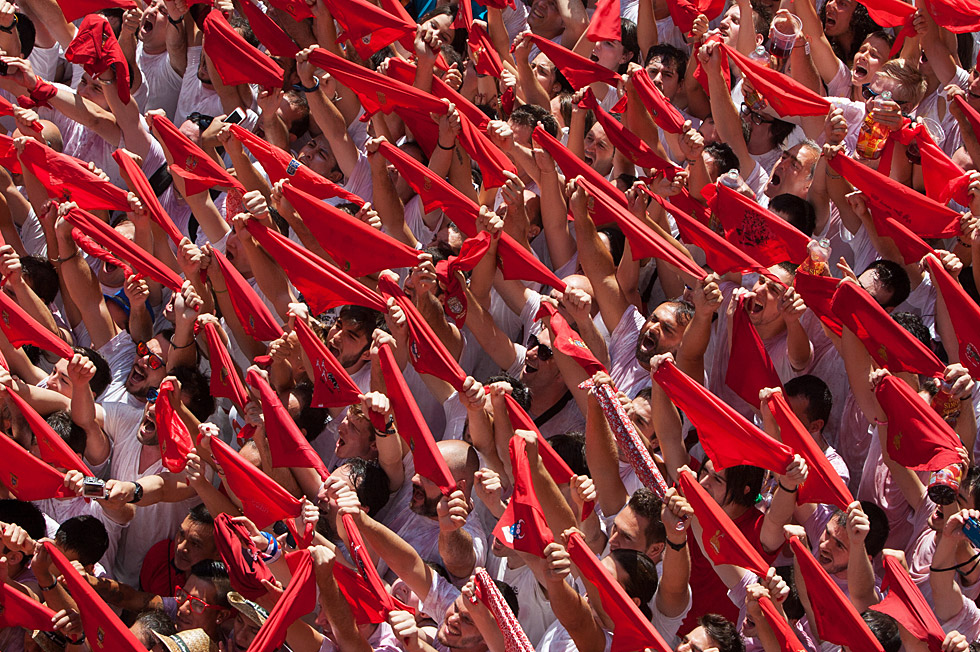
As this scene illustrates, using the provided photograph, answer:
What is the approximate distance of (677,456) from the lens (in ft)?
15.3

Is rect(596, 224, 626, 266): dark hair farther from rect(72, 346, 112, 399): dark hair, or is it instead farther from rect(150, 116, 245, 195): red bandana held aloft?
rect(72, 346, 112, 399): dark hair

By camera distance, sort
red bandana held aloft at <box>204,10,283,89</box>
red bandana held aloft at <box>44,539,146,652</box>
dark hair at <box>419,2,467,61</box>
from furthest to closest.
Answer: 1. dark hair at <box>419,2,467,61</box>
2. red bandana held aloft at <box>204,10,283,89</box>
3. red bandana held aloft at <box>44,539,146,652</box>

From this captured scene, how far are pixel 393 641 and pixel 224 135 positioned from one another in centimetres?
245

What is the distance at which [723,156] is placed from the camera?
5559 millimetres

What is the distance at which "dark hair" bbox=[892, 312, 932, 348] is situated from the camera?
467 cm

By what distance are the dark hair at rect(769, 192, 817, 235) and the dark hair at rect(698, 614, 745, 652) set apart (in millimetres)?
1719

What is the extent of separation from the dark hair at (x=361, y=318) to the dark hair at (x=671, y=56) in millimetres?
1757

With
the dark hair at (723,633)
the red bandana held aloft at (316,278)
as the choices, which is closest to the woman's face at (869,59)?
the red bandana held aloft at (316,278)

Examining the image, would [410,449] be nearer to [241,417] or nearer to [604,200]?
[241,417]

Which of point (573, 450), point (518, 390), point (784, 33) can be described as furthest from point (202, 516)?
point (784, 33)

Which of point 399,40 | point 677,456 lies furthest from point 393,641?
point 399,40

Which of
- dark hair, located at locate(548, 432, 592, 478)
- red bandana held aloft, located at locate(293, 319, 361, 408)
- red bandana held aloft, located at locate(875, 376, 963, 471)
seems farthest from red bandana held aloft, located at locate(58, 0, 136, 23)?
red bandana held aloft, located at locate(875, 376, 963, 471)

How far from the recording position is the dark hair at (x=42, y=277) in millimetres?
5789

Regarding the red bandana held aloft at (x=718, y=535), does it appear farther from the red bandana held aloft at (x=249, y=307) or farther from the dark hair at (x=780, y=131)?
the dark hair at (x=780, y=131)
